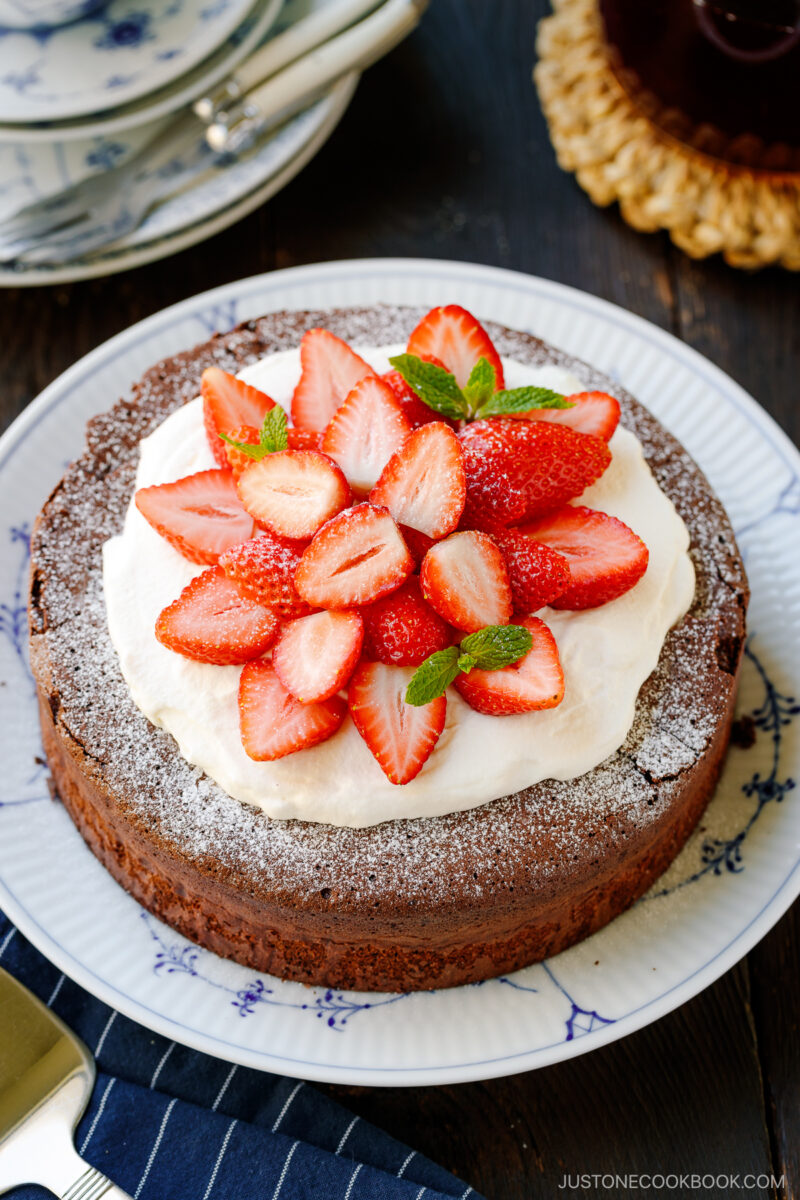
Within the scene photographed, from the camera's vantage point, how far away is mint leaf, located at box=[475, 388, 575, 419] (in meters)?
2.10

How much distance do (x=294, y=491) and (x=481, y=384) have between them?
40 cm

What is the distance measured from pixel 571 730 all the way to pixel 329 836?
446 millimetres

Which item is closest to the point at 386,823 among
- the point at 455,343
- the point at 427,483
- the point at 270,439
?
the point at 427,483

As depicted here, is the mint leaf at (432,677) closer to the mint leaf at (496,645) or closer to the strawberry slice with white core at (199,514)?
the mint leaf at (496,645)

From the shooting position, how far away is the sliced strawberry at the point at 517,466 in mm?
2027

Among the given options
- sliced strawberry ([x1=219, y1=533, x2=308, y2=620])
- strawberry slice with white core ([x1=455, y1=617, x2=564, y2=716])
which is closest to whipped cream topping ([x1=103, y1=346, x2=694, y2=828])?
strawberry slice with white core ([x1=455, y1=617, x2=564, y2=716])

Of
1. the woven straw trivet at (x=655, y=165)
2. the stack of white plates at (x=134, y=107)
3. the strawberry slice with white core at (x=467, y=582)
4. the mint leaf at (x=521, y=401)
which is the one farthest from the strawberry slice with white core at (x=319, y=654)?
the woven straw trivet at (x=655, y=165)

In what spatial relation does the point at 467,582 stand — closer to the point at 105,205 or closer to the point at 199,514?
the point at 199,514

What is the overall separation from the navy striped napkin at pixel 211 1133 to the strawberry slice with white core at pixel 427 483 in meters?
1.06

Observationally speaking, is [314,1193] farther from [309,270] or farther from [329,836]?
[309,270]

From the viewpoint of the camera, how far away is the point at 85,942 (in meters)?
2.16

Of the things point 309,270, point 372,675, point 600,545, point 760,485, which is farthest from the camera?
point 309,270

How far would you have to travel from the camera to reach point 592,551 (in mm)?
2070

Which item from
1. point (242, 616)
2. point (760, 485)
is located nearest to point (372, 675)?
point (242, 616)
